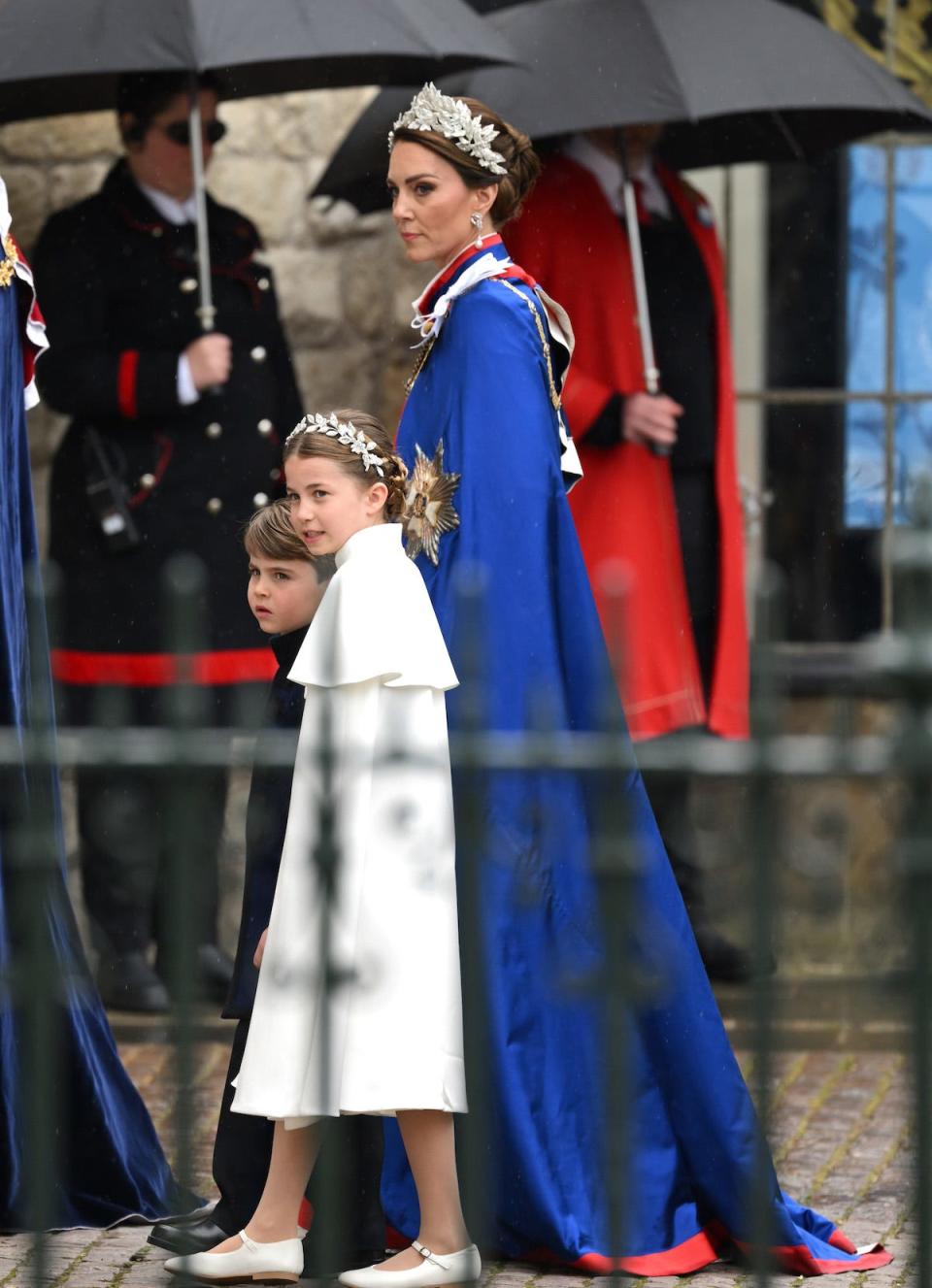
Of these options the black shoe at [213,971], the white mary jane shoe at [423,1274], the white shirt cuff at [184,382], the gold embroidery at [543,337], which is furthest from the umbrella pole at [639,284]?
the white mary jane shoe at [423,1274]

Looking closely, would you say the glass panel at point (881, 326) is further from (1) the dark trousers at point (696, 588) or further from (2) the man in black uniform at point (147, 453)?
(2) the man in black uniform at point (147, 453)

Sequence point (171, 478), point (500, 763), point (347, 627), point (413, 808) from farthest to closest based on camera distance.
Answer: point (171, 478), point (347, 627), point (413, 808), point (500, 763)

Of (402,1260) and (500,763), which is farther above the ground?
(500,763)

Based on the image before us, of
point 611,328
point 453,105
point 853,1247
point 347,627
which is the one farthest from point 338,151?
point 853,1247

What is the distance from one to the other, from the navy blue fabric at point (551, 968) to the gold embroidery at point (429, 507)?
15mm

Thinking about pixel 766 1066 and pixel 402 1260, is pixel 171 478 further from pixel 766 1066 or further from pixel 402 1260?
pixel 766 1066

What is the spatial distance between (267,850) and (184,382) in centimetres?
215

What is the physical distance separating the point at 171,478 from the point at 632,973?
3.58 metres

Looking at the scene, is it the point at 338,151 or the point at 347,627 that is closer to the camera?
the point at 347,627

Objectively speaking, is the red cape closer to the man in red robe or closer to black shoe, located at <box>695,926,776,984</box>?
the man in red robe

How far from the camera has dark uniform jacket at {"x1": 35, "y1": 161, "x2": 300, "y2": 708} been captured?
595cm

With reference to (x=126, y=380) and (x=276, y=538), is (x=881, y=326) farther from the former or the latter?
(x=276, y=538)

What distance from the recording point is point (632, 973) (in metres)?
2.59

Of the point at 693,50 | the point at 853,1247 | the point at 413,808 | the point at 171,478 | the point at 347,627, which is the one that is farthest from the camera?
the point at 171,478
